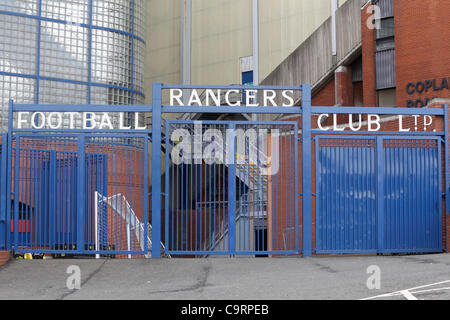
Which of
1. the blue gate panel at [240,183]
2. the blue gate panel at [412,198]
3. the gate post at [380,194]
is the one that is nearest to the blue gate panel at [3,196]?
the blue gate panel at [240,183]

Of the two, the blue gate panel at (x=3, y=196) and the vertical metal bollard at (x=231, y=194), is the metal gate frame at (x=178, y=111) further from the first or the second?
the vertical metal bollard at (x=231, y=194)

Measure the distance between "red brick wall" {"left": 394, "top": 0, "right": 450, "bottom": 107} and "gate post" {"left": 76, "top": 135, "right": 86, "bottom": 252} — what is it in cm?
1542

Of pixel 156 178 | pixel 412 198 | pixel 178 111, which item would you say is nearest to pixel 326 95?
pixel 412 198

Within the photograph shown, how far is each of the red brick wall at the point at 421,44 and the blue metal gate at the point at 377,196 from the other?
431 inches

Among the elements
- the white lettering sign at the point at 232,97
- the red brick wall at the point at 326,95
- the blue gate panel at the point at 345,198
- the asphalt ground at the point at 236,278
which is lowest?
the asphalt ground at the point at 236,278

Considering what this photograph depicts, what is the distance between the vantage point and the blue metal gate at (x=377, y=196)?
13273 millimetres

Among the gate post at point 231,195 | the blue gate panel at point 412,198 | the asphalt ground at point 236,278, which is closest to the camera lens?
the asphalt ground at point 236,278

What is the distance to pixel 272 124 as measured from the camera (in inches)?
516

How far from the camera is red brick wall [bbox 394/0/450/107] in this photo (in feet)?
78.5

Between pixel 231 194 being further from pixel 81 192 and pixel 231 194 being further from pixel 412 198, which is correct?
pixel 412 198

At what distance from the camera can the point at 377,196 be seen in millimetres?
13352

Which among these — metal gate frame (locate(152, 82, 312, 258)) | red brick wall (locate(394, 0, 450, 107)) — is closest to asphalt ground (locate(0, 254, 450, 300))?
metal gate frame (locate(152, 82, 312, 258))
